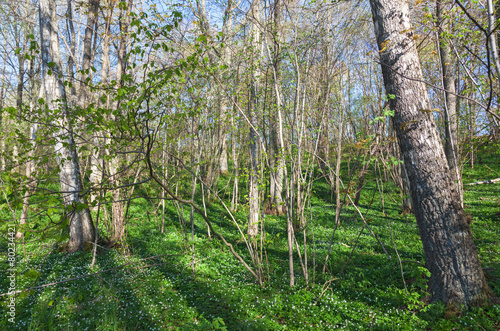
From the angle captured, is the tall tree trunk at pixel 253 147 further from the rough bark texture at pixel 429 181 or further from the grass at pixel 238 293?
the rough bark texture at pixel 429 181

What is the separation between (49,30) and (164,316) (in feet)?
21.4

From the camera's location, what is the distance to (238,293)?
446 centimetres

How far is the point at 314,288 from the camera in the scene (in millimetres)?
4395

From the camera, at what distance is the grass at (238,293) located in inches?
137

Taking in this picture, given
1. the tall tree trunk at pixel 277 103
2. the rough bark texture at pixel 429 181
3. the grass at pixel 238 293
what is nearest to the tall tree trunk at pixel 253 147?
the tall tree trunk at pixel 277 103

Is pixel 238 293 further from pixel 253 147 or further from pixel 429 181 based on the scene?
pixel 253 147

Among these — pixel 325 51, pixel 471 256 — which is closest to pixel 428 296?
pixel 471 256

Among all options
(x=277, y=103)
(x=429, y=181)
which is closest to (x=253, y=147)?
(x=277, y=103)

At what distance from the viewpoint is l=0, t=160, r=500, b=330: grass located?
11.4 ft

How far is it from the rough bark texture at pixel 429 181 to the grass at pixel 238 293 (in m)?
0.23

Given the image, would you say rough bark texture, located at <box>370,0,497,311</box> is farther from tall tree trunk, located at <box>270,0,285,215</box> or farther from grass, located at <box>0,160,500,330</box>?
tall tree trunk, located at <box>270,0,285,215</box>

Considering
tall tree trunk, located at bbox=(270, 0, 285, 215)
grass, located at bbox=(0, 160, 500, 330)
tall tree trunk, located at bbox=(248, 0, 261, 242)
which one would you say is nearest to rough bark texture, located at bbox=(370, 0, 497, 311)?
grass, located at bbox=(0, 160, 500, 330)

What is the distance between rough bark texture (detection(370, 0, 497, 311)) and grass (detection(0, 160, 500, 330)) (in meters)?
0.23

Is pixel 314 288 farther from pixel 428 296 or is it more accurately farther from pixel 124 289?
pixel 124 289
